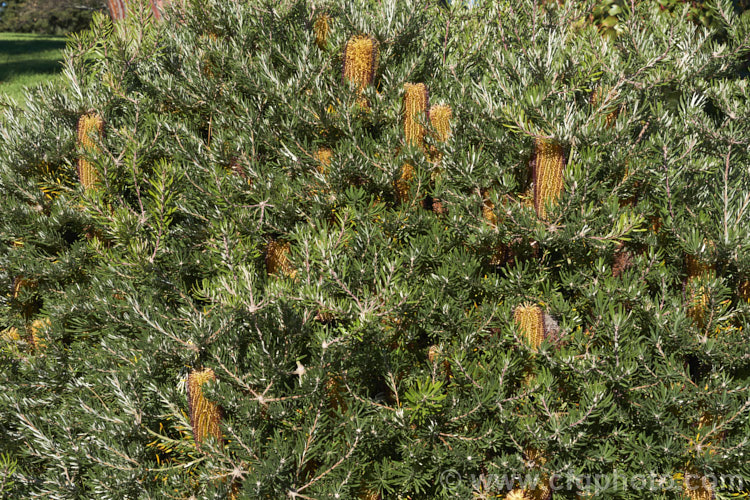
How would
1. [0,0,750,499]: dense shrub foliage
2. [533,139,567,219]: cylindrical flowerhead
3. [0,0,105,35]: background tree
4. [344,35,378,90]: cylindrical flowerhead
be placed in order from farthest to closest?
[0,0,105,35]: background tree, [344,35,378,90]: cylindrical flowerhead, [533,139,567,219]: cylindrical flowerhead, [0,0,750,499]: dense shrub foliage

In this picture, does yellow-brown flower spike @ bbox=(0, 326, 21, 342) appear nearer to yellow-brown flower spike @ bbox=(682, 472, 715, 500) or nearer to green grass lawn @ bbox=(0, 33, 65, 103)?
yellow-brown flower spike @ bbox=(682, 472, 715, 500)

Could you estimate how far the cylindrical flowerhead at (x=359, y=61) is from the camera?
2.50 m

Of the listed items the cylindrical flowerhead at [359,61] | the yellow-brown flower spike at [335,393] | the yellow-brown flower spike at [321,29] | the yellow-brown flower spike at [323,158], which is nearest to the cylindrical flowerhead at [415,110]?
the cylindrical flowerhead at [359,61]

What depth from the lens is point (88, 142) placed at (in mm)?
2650

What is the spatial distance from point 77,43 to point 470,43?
76.9 inches

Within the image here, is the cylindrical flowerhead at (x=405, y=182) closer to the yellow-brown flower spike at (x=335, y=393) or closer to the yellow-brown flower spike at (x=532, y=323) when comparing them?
the yellow-brown flower spike at (x=532, y=323)

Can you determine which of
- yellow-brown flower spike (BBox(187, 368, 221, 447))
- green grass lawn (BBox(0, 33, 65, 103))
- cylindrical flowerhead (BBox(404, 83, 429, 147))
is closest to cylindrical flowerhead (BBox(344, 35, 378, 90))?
cylindrical flowerhead (BBox(404, 83, 429, 147))

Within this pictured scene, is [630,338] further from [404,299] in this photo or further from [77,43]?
[77,43]

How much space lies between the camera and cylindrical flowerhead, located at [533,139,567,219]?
7.02 ft

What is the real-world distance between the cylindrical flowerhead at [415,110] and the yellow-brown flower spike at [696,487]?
1632 millimetres

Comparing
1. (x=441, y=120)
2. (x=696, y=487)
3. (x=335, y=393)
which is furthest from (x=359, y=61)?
(x=696, y=487)

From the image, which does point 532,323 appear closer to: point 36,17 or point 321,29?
point 321,29

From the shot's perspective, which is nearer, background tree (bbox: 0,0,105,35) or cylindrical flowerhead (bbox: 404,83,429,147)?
cylindrical flowerhead (bbox: 404,83,429,147)

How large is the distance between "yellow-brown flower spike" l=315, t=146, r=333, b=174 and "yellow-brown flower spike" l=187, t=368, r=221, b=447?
3.01ft
